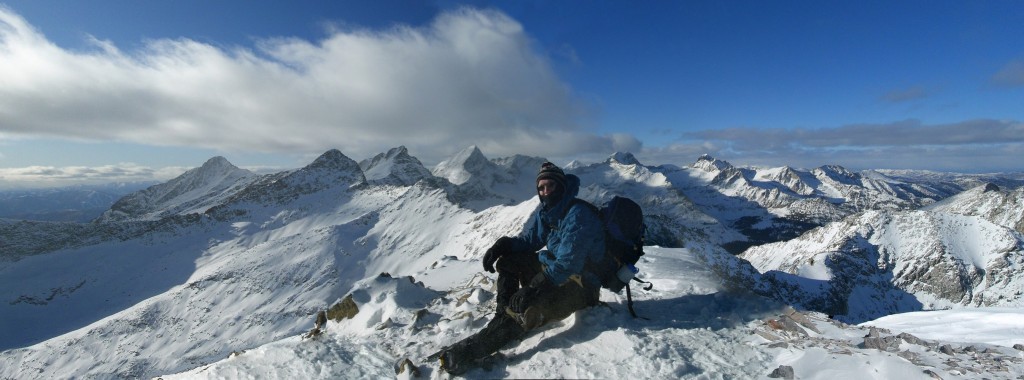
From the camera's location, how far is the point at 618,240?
7.46 meters

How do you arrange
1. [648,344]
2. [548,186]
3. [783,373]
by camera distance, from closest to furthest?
1. [783,373]
2. [648,344]
3. [548,186]

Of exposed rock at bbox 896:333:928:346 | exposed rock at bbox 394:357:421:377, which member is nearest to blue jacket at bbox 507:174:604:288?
exposed rock at bbox 394:357:421:377

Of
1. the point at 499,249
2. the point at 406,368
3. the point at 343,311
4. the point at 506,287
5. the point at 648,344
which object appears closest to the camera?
the point at 648,344

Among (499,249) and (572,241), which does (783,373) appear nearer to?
(572,241)

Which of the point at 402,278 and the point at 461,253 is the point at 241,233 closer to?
the point at 461,253

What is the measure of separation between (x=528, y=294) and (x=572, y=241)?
1125 mm

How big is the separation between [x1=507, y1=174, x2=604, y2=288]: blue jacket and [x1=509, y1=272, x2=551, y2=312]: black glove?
0.14m

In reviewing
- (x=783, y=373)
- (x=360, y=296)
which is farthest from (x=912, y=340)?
(x=360, y=296)

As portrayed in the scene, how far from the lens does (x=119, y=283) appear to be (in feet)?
375

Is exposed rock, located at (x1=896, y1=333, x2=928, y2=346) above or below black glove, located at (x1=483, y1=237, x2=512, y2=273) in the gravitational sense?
below

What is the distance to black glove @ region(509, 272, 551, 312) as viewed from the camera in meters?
6.94

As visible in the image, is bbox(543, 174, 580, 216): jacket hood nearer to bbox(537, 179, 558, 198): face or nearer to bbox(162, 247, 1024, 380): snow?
bbox(537, 179, 558, 198): face

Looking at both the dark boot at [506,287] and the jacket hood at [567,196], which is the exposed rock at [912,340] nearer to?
the jacket hood at [567,196]

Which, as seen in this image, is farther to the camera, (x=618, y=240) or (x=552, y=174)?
(x=552, y=174)
